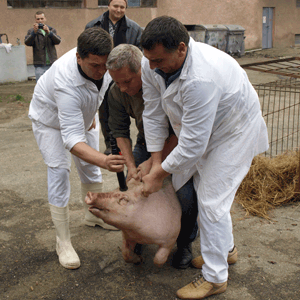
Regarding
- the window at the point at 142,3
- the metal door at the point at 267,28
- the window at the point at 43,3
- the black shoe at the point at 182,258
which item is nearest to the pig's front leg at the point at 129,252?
the black shoe at the point at 182,258

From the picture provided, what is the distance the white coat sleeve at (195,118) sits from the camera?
6.61 feet


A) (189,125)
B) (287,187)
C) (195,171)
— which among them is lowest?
(287,187)

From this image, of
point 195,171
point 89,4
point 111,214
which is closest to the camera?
point 111,214

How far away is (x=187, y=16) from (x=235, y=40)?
1968 mm

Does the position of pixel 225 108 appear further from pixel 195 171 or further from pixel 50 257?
pixel 50 257

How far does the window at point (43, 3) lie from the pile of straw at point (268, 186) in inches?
390

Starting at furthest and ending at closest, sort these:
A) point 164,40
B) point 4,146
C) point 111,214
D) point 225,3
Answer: point 225,3
point 4,146
point 111,214
point 164,40

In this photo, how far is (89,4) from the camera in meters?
12.2

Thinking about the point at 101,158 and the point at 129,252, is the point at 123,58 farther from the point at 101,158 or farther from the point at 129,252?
the point at 129,252

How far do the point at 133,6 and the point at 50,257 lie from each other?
11.7 metres

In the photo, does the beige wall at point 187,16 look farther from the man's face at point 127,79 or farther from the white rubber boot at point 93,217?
the man's face at point 127,79

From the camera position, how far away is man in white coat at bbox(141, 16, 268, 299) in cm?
201

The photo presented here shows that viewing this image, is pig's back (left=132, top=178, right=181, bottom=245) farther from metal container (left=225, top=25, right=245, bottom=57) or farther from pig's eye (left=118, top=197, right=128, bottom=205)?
metal container (left=225, top=25, right=245, bottom=57)

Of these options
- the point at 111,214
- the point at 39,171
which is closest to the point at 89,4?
the point at 39,171
